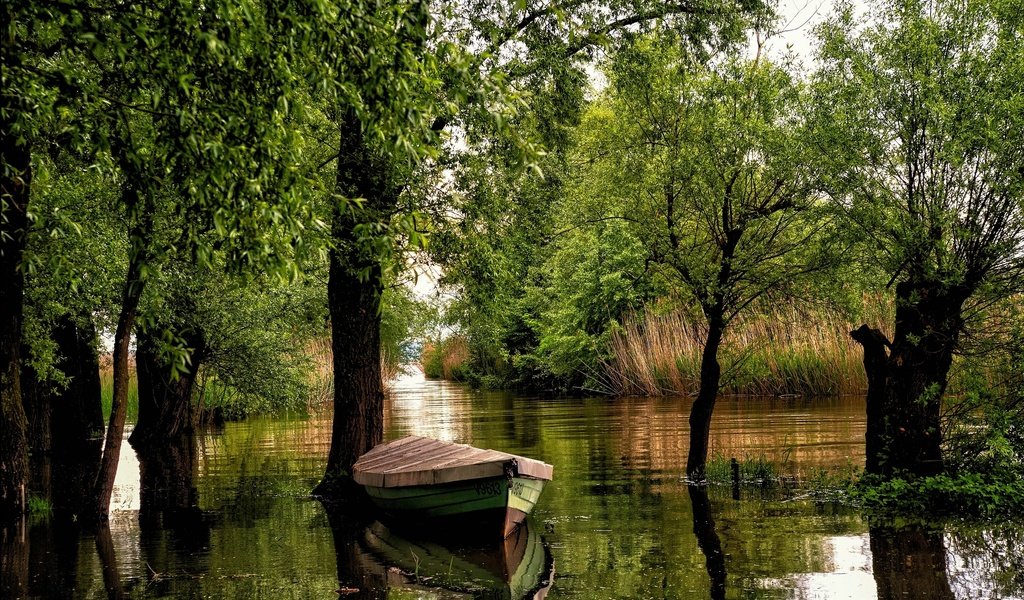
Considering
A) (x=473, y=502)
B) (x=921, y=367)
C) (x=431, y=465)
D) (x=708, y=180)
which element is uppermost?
(x=708, y=180)

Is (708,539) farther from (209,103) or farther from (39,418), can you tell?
(39,418)

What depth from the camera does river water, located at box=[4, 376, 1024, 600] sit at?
31.1 feet

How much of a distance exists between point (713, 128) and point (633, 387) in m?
26.7

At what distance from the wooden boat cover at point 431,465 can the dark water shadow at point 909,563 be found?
4.02 m

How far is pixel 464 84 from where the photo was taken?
24.4 feet

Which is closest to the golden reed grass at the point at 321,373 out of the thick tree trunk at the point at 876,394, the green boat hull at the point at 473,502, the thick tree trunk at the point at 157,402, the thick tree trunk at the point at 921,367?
the thick tree trunk at the point at 157,402

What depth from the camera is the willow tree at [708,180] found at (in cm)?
1454

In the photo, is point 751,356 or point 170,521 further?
point 751,356

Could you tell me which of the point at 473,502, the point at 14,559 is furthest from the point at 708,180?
the point at 14,559

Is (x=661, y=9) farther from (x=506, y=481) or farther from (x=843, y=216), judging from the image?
(x=506, y=481)

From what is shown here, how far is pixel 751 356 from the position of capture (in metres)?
26.7

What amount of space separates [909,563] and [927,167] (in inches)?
188

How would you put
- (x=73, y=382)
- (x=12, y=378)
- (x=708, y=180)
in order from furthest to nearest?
(x=73, y=382)
(x=708, y=180)
(x=12, y=378)

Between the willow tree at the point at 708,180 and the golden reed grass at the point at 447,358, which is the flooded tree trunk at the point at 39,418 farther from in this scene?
the golden reed grass at the point at 447,358
